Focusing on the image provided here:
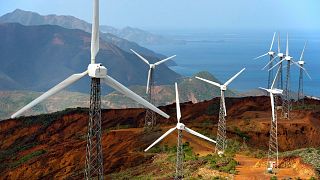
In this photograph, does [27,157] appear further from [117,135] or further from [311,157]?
[311,157]

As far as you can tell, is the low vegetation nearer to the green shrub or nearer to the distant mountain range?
the green shrub

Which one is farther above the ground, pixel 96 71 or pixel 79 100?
pixel 96 71

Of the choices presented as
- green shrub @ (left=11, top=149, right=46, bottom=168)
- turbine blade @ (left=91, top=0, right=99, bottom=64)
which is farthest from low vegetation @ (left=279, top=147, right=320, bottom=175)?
green shrub @ (left=11, top=149, right=46, bottom=168)

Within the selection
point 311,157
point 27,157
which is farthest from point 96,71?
point 27,157

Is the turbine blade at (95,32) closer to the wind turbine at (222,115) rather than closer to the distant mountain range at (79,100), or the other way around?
the wind turbine at (222,115)

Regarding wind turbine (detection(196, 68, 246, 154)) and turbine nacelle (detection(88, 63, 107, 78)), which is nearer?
turbine nacelle (detection(88, 63, 107, 78))

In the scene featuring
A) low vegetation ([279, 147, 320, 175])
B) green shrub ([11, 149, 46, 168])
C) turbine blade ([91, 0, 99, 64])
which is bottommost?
green shrub ([11, 149, 46, 168])

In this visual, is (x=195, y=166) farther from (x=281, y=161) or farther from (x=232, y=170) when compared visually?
(x=281, y=161)

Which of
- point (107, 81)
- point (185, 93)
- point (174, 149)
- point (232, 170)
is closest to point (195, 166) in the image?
point (232, 170)

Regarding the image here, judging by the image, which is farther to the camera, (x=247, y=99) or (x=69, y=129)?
(x=247, y=99)
